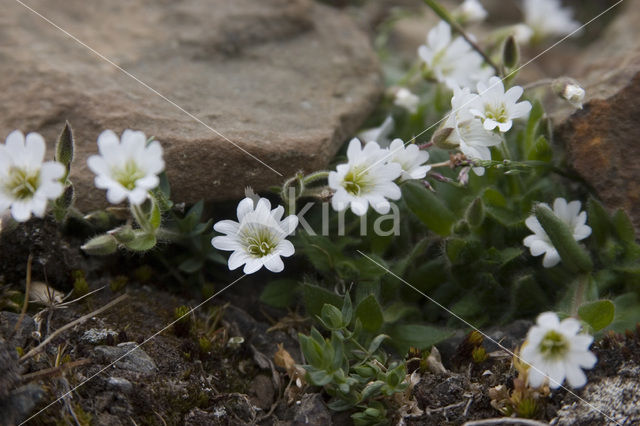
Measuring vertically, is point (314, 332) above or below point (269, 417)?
above

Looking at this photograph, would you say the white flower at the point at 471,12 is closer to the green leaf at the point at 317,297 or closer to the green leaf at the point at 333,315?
the green leaf at the point at 317,297

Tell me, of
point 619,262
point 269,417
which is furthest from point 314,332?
point 619,262

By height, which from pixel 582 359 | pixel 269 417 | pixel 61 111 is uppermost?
pixel 61 111

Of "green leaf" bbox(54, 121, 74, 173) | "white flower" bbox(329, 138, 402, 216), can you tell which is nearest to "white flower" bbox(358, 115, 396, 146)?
"white flower" bbox(329, 138, 402, 216)

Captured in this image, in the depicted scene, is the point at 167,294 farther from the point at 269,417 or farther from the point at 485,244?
the point at 485,244

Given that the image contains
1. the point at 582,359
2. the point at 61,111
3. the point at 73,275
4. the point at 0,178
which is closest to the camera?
the point at 582,359

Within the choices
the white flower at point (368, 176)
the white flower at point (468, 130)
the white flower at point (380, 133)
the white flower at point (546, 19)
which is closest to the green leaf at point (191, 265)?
the white flower at point (368, 176)

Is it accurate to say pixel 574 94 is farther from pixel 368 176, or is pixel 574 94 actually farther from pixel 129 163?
pixel 129 163
